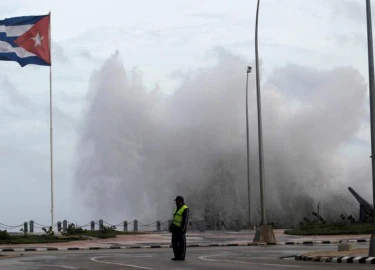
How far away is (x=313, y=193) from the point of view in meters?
74.2

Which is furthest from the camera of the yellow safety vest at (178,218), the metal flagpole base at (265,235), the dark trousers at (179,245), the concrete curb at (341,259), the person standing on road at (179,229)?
the metal flagpole base at (265,235)

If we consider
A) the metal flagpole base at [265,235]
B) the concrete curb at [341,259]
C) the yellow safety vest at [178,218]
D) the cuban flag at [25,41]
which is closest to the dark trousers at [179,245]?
the yellow safety vest at [178,218]

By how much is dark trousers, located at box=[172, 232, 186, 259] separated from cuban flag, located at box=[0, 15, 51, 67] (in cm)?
2233

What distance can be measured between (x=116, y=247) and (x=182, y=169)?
38694 mm

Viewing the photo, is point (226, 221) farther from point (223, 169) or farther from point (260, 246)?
point (260, 246)

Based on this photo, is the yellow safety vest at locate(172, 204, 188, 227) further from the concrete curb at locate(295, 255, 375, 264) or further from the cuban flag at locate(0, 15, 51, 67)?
the cuban flag at locate(0, 15, 51, 67)

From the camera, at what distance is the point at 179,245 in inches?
960

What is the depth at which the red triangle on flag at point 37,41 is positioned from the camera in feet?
148

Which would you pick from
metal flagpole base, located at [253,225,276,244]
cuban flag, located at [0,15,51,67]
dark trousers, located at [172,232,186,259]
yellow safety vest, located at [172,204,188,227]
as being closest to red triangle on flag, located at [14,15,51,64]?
cuban flag, located at [0,15,51,67]

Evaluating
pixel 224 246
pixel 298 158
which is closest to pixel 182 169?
pixel 298 158

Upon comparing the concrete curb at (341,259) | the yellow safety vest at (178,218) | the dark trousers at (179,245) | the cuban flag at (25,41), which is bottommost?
the concrete curb at (341,259)

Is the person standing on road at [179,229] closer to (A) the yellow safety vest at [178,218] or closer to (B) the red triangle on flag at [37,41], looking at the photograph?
(A) the yellow safety vest at [178,218]

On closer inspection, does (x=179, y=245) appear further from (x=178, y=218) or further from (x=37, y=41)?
(x=37, y=41)

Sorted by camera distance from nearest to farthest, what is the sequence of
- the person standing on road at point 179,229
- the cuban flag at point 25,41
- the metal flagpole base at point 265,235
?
the person standing on road at point 179,229 → the metal flagpole base at point 265,235 → the cuban flag at point 25,41
